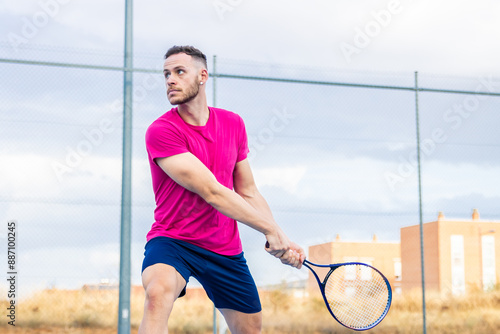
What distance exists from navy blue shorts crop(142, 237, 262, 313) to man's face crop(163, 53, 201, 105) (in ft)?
2.01

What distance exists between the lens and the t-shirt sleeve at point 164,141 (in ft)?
9.77

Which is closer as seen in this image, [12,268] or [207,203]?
[207,203]

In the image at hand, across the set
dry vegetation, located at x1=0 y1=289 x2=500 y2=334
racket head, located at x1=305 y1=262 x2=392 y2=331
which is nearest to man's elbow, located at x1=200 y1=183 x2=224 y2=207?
racket head, located at x1=305 y1=262 x2=392 y2=331

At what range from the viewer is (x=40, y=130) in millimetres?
6352

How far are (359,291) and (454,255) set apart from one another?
162 inches

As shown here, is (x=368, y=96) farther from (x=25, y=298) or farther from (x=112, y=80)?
(x=25, y=298)

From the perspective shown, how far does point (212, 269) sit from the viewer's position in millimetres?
3107

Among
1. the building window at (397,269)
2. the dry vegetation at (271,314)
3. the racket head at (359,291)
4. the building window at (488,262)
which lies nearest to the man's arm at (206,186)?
the racket head at (359,291)

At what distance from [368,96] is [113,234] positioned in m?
2.91

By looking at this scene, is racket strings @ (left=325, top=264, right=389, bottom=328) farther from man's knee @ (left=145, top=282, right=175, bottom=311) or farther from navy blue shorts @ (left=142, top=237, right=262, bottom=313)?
man's knee @ (left=145, top=282, right=175, bottom=311)

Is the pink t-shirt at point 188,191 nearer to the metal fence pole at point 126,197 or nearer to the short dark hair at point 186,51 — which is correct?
the short dark hair at point 186,51

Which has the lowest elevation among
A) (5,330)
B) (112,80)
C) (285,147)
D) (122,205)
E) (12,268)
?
(5,330)

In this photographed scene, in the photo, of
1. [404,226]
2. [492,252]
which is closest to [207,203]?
[404,226]

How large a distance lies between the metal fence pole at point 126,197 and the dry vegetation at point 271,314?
185 mm
